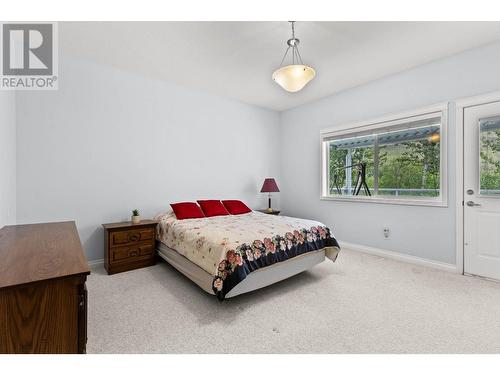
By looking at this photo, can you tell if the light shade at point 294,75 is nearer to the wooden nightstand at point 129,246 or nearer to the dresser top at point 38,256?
the dresser top at point 38,256

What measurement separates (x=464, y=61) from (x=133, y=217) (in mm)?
4448

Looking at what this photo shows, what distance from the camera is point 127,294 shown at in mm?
2326

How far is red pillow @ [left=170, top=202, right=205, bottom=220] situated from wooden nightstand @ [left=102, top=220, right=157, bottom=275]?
1.06 feet

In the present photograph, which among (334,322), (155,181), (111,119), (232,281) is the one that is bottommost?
(334,322)

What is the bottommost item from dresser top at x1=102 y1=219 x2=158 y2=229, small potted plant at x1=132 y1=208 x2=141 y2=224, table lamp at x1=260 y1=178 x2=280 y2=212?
dresser top at x1=102 y1=219 x2=158 y2=229

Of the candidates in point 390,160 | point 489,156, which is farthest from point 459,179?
point 390,160

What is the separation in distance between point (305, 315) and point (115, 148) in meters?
3.04

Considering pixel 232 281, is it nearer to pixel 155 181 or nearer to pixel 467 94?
pixel 155 181

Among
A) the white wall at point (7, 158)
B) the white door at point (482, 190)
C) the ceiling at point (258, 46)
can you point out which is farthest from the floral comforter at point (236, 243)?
the ceiling at point (258, 46)

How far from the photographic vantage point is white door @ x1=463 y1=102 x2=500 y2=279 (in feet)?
8.57

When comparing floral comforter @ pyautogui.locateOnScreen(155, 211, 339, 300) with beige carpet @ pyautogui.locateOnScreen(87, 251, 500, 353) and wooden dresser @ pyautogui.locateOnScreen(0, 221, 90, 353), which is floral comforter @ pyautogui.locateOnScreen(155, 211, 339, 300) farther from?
wooden dresser @ pyautogui.locateOnScreen(0, 221, 90, 353)

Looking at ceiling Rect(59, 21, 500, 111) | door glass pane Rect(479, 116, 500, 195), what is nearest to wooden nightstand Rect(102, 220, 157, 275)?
ceiling Rect(59, 21, 500, 111)

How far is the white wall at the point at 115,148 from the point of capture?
2.74 meters
